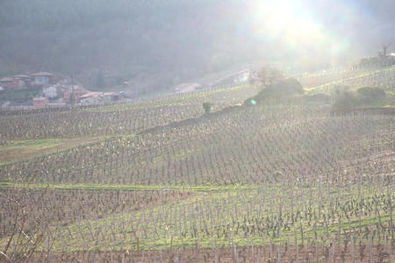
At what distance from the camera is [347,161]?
22984 millimetres

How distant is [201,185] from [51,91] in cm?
5277

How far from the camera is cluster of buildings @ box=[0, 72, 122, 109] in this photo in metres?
62.2

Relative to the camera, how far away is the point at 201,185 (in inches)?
892

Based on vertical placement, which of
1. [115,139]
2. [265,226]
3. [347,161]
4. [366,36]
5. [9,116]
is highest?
[366,36]

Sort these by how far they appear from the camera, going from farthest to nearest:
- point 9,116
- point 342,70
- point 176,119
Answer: point 342,70
point 9,116
point 176,119

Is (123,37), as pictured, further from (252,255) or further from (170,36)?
(252,255)

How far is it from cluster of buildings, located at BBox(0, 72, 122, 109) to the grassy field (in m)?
19.5

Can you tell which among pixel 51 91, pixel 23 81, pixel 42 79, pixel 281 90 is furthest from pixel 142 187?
pixel 42 79

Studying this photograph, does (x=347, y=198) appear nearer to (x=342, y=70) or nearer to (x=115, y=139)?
(x=115, y=139)

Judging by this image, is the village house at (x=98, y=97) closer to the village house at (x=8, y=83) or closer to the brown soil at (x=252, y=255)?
the village house at (x=8, y=83)

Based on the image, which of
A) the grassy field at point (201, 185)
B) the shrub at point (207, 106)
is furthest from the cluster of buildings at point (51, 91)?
the shrub at point (207, 106)

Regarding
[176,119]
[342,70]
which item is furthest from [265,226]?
[342,70]

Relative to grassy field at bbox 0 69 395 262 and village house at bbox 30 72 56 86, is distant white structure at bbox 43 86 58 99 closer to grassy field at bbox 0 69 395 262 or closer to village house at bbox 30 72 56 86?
village house at bbox 30 72 56 86

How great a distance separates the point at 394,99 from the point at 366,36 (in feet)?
129
